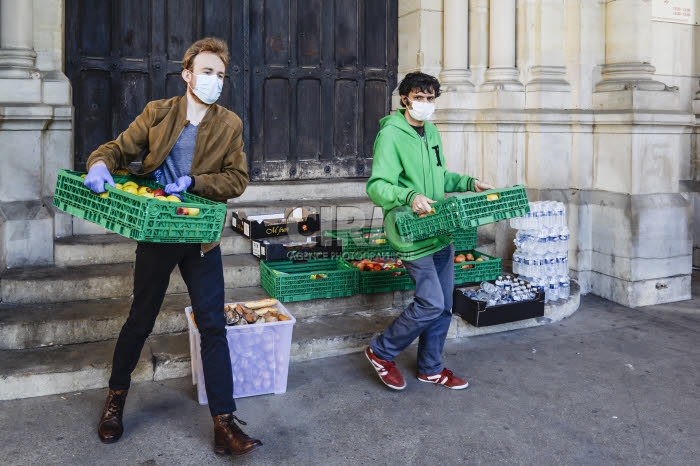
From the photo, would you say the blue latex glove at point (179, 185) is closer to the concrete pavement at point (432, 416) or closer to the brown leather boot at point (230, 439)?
the brown leather boot at point (230, 439)

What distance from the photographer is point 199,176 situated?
11.3 ft

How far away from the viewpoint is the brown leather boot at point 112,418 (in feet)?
12.1

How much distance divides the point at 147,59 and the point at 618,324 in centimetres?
491

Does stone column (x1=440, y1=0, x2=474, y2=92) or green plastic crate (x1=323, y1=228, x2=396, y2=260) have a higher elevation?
stone column (x1=440, y1=0, x2=474, y2=92)

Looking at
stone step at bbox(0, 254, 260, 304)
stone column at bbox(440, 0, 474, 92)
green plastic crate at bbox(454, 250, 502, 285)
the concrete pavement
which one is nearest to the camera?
the concrete pavement

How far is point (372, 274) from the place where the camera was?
5.59 meters

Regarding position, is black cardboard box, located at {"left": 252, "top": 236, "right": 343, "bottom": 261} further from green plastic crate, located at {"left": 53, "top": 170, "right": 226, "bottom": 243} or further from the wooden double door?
green plastic crate, located at {"left": 53, "top": 170, "right": 226, "bottom": 243}

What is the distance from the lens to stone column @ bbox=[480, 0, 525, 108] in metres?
6.98

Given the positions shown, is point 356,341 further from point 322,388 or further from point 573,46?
point 573,46

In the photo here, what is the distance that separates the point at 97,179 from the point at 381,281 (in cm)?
286

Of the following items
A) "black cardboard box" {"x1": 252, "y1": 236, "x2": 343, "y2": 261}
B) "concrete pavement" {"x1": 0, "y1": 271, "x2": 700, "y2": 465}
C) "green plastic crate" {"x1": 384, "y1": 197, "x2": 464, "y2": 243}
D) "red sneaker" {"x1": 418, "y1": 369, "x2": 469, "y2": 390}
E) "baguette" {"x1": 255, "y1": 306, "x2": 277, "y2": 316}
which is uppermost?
"green plastic crate" {"x1": 384, "y1": 197, "x2": 464, "y2": 243}

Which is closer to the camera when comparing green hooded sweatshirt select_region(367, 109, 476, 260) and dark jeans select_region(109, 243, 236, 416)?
dark jeans select_region(109, 243, 236, 416)

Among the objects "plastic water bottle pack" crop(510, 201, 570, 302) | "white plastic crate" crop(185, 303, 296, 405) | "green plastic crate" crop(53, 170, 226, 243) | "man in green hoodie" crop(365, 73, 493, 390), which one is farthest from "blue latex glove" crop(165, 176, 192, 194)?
"plastic water bottle pack" crop(510, 201, 570, 302)

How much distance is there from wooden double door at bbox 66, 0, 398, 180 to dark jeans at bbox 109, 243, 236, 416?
3.46 m
